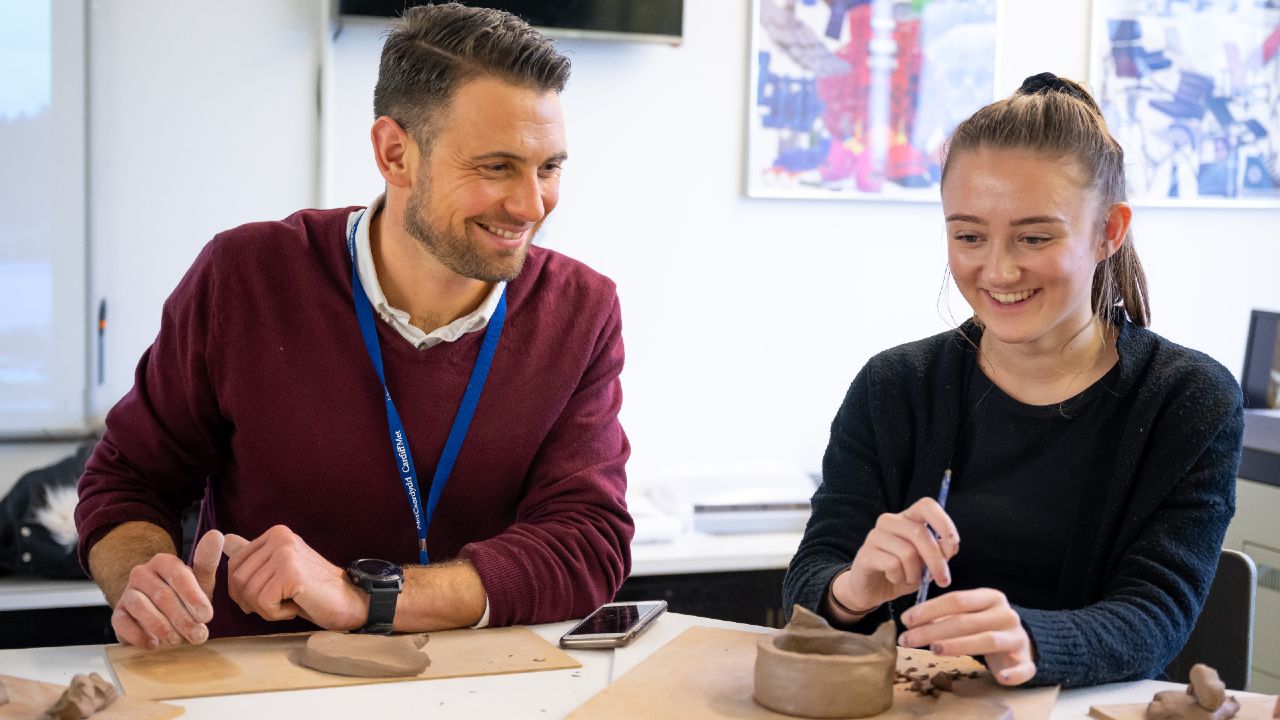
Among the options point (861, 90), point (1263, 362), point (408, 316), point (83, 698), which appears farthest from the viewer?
point (861, 90)

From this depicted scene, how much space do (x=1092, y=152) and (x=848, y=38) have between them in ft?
5.96

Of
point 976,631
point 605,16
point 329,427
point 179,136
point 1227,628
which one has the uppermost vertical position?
point 605,16

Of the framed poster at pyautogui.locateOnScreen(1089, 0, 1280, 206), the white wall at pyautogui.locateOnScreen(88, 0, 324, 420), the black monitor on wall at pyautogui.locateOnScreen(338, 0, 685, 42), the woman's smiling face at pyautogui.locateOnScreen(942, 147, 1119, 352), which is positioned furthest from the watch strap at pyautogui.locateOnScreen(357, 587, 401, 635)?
the framed poster at pyautogui.locateOnScreen(1089, 0, 1280, 206)

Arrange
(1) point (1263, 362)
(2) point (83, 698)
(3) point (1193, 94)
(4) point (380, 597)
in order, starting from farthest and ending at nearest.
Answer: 1. (3) point (1193, 94)
2. (1) point (1263, 362)
3. (4) point (380, 597)
4. (2) point (83, 698)

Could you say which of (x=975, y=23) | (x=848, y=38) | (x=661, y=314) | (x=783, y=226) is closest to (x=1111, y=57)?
(x=975, y=23)

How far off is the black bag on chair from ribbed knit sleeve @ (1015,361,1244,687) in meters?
2.07

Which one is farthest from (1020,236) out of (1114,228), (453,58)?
(453,58)

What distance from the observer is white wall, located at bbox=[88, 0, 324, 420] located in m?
3.09

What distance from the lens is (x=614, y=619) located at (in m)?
1.71

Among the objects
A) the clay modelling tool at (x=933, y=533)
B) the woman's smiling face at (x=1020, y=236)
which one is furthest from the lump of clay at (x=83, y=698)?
the woman's smiling face at (x=1020, y=236)

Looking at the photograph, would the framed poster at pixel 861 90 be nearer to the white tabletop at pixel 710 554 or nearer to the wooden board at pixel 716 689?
the white tabletop at pixel 710 554

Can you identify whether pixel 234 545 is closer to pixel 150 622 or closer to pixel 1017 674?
pixel 150 622

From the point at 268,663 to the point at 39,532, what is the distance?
155 cm

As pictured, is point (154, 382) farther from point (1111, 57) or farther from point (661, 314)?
point (1111, 57)
